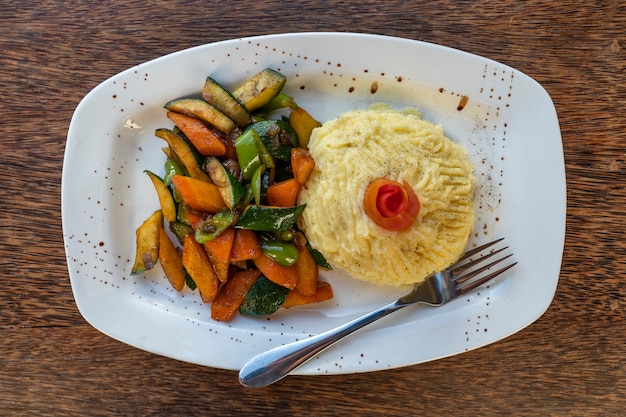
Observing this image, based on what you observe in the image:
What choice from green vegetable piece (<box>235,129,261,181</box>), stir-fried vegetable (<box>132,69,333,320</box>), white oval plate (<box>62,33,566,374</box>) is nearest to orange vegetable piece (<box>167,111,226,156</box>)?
stir-fried vegetable (<box>132,69,333,320</box>)

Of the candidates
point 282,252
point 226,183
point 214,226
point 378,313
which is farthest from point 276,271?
point 378,313

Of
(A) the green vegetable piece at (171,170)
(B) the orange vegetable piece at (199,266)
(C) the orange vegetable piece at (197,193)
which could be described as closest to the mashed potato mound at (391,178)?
(C) the orange vegetable piece at (197,193)

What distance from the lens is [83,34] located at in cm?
301

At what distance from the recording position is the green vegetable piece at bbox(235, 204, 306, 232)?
256 centimetres

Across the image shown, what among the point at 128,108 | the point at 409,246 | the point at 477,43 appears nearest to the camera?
the point at 409,246

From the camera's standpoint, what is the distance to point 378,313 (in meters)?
2.80

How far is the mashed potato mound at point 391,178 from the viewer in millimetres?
2562

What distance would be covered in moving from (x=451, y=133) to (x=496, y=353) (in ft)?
4.94

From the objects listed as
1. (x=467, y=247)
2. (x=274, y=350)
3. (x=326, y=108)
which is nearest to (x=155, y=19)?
(x=326, y=108)

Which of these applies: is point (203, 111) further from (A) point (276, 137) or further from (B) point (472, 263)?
(B) point (472, 263)

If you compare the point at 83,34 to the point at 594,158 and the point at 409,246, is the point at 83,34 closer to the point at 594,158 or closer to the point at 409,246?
the point at 409,246

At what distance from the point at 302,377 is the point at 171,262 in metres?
1.18

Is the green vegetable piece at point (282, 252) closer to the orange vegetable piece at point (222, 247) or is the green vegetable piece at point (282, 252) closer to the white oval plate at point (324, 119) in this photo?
the orange vegetable piece at point (222, 247)

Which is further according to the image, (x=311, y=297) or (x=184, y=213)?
(x=311, y=297)
